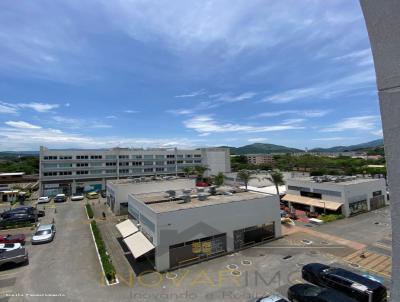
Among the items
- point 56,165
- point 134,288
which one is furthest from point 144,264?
point 56,165

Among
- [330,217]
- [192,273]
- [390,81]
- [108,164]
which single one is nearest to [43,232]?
[192,273]

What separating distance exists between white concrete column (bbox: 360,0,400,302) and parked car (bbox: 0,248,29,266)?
1093 inches

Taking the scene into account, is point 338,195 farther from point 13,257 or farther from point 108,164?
point 108,164

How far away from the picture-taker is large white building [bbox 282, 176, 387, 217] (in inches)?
1502

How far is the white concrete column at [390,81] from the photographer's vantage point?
12.7 ft

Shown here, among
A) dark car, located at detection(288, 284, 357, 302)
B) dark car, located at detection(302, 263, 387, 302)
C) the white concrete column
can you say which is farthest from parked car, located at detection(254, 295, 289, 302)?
the white concrete column

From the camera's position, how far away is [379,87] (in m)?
4.18

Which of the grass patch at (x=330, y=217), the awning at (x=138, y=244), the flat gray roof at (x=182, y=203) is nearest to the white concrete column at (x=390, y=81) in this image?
the flat gray roof at (x=182, y=203)

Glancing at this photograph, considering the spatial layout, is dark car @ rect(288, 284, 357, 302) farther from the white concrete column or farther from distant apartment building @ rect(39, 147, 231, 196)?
distant apartment building @ rect(39, 147, 231, 196)

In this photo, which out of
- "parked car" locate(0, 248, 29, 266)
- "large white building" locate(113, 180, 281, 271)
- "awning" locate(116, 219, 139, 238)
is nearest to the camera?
"large white building" locate(113, 180, 281, 271)

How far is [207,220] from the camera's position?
2389cm

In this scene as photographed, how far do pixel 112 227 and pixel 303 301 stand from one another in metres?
27.1

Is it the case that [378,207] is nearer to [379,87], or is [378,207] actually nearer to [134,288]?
[134,288]

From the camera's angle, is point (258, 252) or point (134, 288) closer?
point (134, 288)
